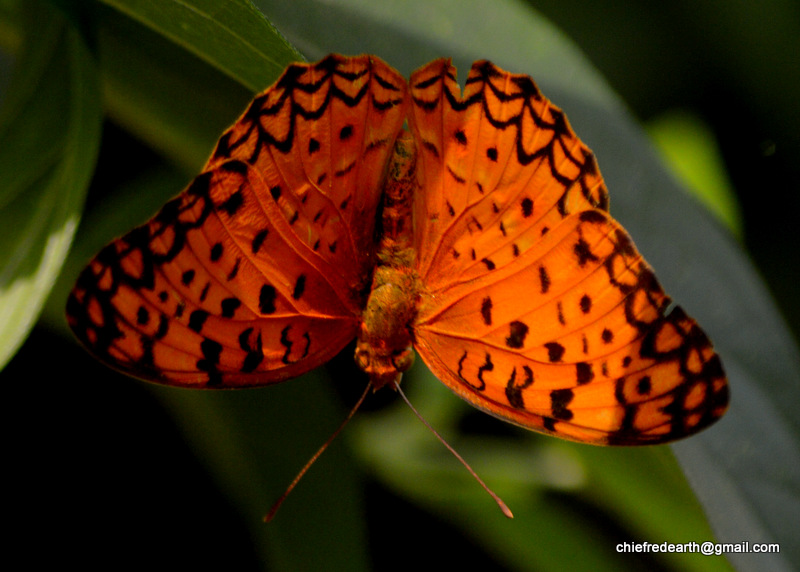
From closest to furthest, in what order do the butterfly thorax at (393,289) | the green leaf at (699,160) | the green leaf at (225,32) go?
the green leaf at (225,32) < the butterfly thorax at (393,289) < the green leaf at (699,160)

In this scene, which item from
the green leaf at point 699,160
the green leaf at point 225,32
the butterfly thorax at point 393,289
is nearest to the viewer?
the green leaf at point 225,32

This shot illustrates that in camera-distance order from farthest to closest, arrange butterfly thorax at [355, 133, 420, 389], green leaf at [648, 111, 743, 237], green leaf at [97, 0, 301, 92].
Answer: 1. green leaf at [648, 111, 743, 237]
2. butterfly thorax at [355, 133, 420, 389]
3. green leaf at [97, 0, 301, 92]

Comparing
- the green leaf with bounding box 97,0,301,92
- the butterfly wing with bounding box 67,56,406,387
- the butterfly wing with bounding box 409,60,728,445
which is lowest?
the butterfly wing with bounding box 409,60,728,445

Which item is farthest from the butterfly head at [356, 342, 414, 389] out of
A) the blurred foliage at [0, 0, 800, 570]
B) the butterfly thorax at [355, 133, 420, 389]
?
the blurred foliage at [0, 0, 800, 570]

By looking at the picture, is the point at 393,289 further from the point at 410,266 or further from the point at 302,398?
the point at 302,398

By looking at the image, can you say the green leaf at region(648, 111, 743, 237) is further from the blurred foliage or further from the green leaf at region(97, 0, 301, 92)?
the green leaf at region(97, 0, 301, 92)

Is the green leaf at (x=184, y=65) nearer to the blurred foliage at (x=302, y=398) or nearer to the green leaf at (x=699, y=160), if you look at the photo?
the blurred foliage at (x=302, y=398)

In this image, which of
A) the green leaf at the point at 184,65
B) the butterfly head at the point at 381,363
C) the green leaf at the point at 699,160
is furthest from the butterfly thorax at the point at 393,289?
the green leaf at the point at 699,160

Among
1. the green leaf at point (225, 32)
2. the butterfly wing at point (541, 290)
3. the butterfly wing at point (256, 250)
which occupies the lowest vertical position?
the butterfly wing at point (541, 290)
